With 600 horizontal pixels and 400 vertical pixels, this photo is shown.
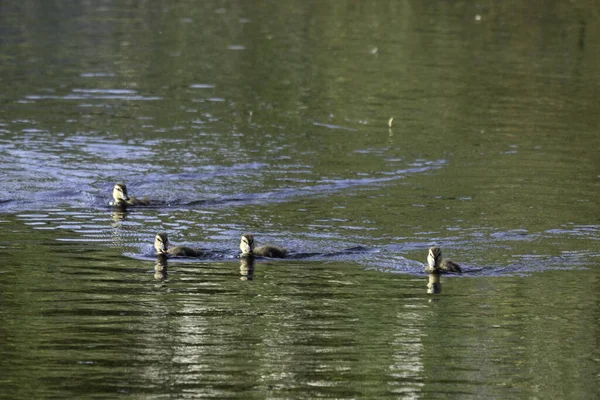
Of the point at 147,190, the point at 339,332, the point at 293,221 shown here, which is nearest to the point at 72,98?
the point at 147,190

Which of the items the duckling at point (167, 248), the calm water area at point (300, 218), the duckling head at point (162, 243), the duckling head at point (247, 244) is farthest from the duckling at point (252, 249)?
the duckling head at point (162, 243)

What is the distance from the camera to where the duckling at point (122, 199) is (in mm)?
20266

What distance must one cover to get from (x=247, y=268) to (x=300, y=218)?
3.37 meters

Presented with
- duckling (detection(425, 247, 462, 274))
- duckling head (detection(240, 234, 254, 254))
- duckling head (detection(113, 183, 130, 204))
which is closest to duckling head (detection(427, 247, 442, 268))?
duckling (detection(425, 247, 462, 274))

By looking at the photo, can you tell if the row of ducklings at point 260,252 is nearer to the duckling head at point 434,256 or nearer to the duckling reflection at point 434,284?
the duckling head at point 434,256

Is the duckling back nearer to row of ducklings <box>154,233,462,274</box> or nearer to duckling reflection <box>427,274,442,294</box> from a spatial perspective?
row of ducklings <box>154,233,462,274</box>

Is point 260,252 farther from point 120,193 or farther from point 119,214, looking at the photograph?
point 120,193

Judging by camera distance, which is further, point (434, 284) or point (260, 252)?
Answer: point (260, 252)

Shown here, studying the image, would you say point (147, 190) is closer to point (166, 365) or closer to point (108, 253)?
point (108, 253)

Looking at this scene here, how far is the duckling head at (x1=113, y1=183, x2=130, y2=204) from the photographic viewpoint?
20250mm

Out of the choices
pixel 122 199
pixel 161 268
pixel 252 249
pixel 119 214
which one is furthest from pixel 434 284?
pixel 122 199

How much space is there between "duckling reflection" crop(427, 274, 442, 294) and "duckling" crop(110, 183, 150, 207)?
6244 mm

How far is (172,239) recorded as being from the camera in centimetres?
1805

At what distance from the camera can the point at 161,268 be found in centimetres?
1638
